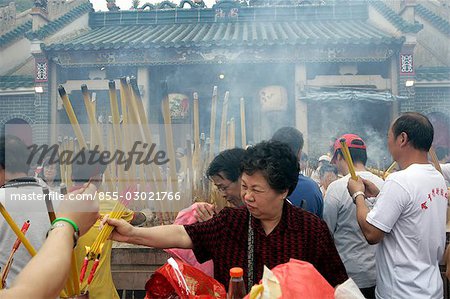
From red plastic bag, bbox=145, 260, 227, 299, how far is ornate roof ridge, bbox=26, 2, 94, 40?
676 cm

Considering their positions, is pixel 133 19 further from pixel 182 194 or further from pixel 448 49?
pixel 182 194

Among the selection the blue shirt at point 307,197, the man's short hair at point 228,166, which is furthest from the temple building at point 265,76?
the man's short hair at point 228,166

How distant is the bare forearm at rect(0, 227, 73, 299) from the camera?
0.84 metres

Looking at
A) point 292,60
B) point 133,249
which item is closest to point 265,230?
point 133,249

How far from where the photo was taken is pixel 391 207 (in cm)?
155

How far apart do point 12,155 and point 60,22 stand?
6.63 m

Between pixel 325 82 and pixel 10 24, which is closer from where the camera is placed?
pixel 325 82

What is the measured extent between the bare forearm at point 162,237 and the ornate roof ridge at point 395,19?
21.6ft

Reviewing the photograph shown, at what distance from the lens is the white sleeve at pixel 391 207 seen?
5.09 feet

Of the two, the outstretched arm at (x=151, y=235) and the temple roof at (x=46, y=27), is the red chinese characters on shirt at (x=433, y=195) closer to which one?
the outstretched arm at (x=151, y=235)

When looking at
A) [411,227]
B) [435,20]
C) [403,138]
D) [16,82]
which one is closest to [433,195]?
[411,227]

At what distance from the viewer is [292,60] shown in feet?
22.2

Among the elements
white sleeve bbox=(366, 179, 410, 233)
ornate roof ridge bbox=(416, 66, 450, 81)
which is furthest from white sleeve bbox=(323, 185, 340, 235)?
ornate roof ridge bbox=(416, 66, 450, 81)

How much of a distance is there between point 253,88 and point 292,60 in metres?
0.87
